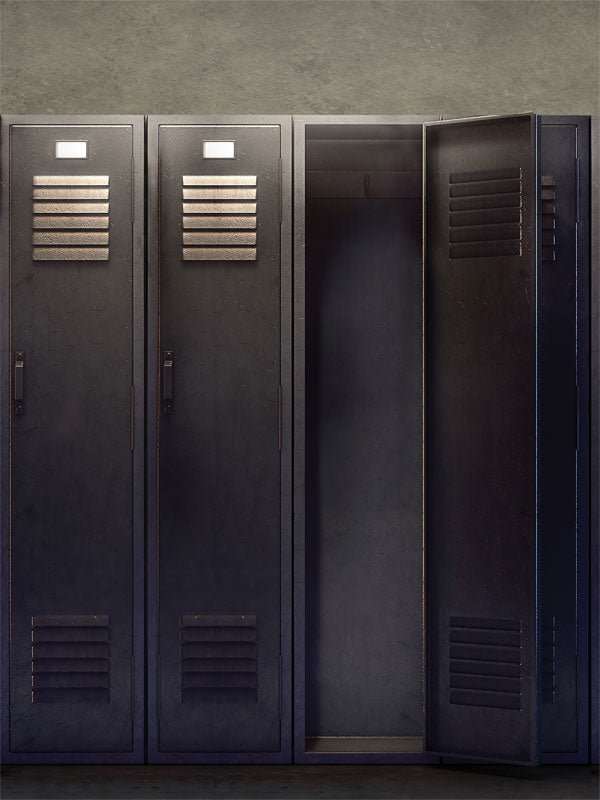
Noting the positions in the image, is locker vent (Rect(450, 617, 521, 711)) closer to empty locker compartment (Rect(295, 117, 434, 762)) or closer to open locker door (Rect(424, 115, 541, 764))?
open locker door (Rect(424, 115, 541, 764))

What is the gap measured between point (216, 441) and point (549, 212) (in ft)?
4.90

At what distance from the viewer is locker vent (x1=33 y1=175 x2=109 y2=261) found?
10.2 ft

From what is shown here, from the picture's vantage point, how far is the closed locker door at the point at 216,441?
10.2 ft

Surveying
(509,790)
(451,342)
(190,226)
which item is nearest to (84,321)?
(190,226)

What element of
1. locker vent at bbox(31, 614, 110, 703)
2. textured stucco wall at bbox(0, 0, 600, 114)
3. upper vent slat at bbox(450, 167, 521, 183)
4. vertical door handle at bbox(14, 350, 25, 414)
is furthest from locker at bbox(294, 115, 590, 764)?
vertical door handle at bbox(14, 350, 25, 414)

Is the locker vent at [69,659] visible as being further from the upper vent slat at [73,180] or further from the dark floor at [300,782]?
the upper vent slat at [73,180]

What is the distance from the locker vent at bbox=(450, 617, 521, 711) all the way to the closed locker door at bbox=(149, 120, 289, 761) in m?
0.64

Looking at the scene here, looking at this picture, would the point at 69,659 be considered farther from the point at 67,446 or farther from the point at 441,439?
the point at 441,439

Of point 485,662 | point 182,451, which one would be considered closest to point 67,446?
point 182,451

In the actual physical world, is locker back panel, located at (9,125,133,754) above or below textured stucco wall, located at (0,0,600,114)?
below

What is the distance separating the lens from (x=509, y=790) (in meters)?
2.99

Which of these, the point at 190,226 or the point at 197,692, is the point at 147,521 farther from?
the point at 190,226

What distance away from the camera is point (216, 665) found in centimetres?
312

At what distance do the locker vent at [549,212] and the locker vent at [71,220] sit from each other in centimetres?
161
